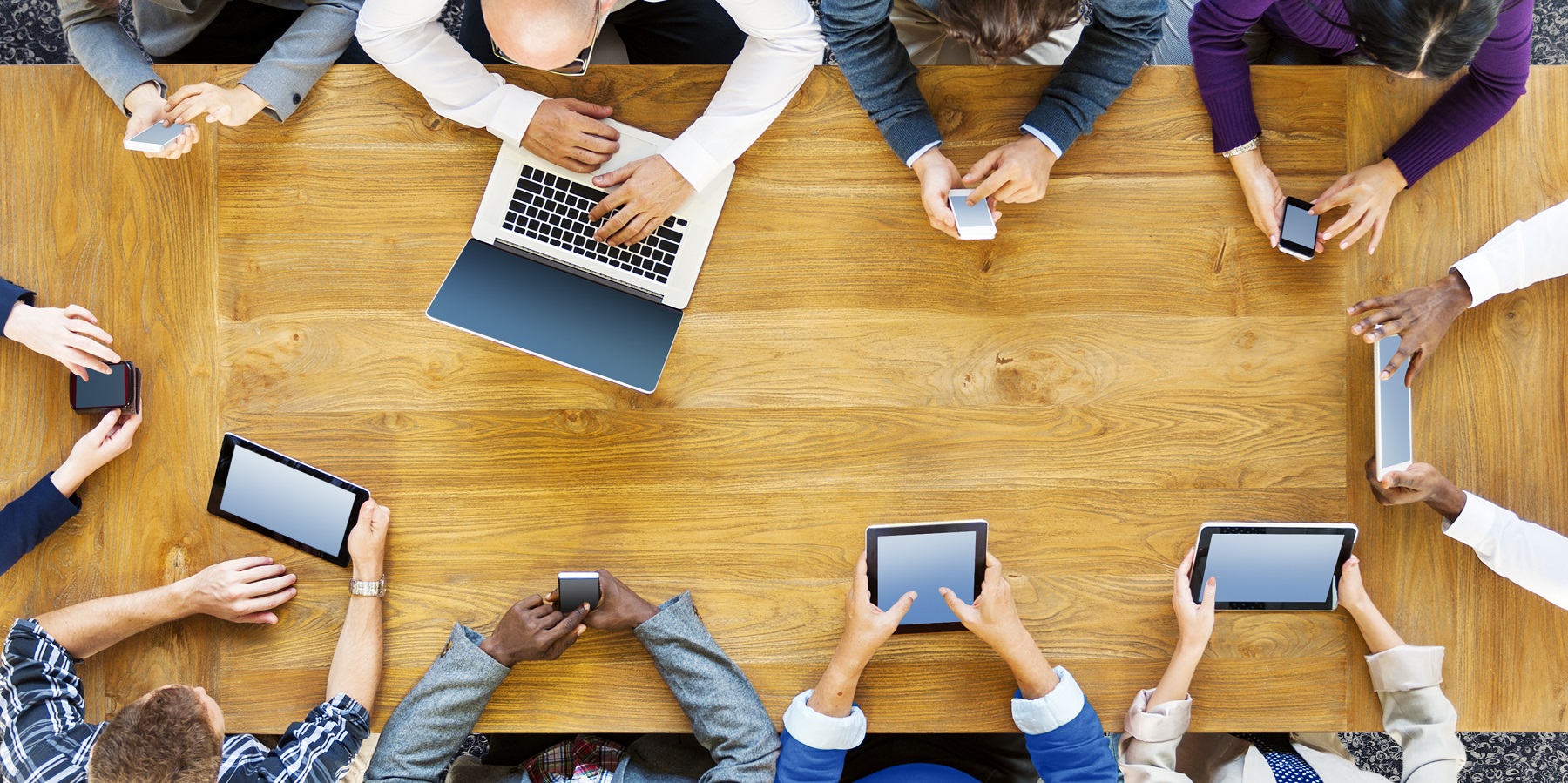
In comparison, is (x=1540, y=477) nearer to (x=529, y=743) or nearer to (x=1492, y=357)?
(x=1492, y=357)

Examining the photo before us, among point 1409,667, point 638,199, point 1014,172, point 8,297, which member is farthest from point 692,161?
point 1409,667

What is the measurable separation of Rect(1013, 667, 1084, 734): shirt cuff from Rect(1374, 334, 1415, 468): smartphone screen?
53cm

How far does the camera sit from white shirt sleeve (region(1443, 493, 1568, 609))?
1283mm

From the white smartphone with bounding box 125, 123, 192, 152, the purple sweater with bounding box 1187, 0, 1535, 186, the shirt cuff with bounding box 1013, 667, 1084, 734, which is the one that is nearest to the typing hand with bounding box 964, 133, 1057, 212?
the purple sweater with bounding box 1187, 0, 1535, 186

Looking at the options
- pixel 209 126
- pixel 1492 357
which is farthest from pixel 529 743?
pixel 1492 357

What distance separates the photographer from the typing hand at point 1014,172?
128 centimetres

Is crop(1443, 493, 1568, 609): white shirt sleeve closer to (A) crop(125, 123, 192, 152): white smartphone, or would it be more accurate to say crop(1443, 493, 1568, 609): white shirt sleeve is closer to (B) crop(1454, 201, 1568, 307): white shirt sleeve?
(B) crop(1454, 201, 1568, 307): white shirt sleeve

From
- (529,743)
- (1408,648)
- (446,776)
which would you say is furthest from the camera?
(529,743)

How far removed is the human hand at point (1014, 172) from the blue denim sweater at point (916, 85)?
3cm

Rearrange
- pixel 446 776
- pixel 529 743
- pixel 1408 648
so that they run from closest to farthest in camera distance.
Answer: pixel 1408 648, pixel 446 776, pixel 529 743

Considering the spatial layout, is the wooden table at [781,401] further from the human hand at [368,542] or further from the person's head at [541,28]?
the person's head at [541,28]

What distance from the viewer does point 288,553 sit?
1.34m

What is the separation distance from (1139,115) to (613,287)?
79cm

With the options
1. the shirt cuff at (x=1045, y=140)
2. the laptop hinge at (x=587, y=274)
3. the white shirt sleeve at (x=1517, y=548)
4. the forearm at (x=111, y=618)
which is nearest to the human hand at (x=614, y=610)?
the laptop hinge at (x=587, y=274)
